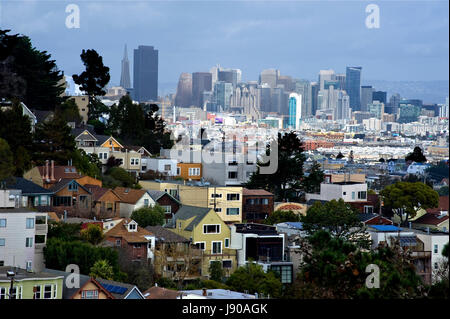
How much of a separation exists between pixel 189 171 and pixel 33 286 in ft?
69.0

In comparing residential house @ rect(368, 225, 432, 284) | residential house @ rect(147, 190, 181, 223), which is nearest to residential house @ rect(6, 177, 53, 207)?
residential house @ rect(147, 190, 181, 223)

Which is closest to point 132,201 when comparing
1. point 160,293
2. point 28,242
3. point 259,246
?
point 259,246

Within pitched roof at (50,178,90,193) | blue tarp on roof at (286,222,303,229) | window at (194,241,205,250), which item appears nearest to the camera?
window at (194,241,205,250)

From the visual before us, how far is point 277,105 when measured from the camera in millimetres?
150000

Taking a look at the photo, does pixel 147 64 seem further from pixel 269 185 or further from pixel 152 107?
pixel 269 185

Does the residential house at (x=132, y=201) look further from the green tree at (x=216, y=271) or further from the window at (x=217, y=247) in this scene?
the green tree at (x=216, y=271)

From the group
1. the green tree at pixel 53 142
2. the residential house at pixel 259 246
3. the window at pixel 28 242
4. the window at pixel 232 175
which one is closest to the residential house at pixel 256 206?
the green tree at pixel 53 142

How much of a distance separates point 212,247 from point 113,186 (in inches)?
280

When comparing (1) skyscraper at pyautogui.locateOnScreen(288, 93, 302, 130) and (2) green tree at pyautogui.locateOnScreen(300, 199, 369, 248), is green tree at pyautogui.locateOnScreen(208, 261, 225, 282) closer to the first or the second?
(2) green tree at pyautogui.locateOnScreen(300, 199, 369, 248)

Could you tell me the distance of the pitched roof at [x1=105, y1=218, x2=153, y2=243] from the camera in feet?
66.1

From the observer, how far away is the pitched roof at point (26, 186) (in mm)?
22109

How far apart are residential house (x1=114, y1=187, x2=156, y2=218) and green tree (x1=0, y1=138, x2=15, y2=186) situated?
10.1 ft

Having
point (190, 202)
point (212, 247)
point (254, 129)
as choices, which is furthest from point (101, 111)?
point (254, 129)

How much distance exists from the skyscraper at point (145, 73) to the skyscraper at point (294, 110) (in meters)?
71.7
